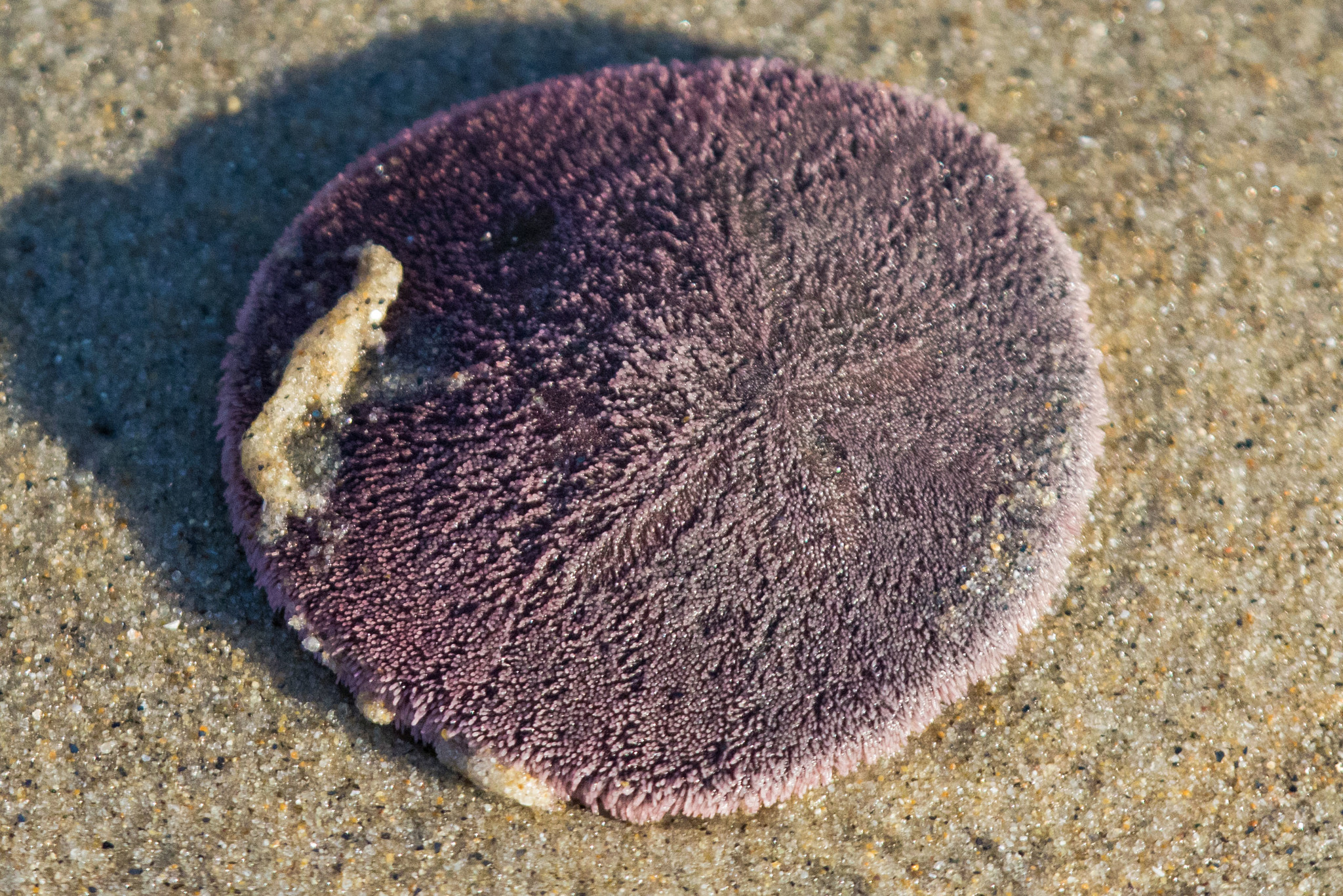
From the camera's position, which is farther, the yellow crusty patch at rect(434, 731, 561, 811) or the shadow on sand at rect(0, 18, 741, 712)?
the shadow on sand at rect(0, 18, 741, 712)

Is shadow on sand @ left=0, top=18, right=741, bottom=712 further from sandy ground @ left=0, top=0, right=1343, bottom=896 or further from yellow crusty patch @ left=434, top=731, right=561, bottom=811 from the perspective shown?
yellow crusty patch @ left=434, top=731, right=561, bottom=811

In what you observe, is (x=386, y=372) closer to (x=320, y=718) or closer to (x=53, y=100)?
(x=320, y=718)

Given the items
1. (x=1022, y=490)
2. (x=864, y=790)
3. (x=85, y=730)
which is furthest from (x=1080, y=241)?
(x=85, y=730)

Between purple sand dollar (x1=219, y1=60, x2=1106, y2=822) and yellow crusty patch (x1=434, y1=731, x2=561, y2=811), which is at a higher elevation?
purple sand dollar (x1=219, y1=60, x2=1106, y2=822)

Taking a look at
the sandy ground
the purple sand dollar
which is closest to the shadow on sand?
the sandy ground

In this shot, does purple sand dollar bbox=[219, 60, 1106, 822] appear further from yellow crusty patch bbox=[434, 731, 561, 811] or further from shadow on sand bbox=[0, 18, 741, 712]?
shadow on sand bbox=[0, 18, 741, 712]

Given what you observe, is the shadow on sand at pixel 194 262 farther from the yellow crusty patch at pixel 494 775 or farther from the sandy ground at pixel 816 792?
the yellow crusty patch at pixel 494 775

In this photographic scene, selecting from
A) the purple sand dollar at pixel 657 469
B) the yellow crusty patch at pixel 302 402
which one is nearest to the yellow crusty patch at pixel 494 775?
the purple sand dollar at pixel 657 469
